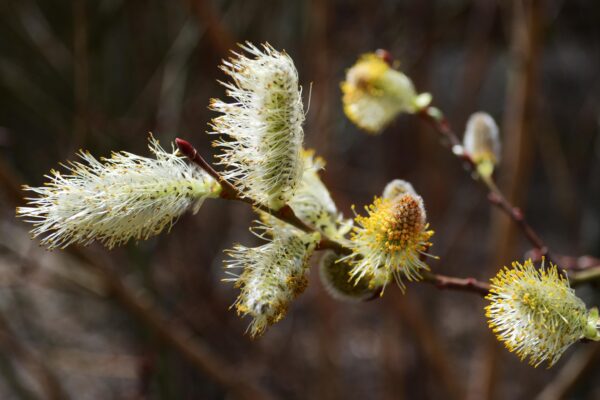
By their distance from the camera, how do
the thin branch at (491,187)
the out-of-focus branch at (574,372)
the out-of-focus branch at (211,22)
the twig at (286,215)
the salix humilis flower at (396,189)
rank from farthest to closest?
the out-of-focus branch at (211,22)
the out-of-focus branch at (574,372)
the thin branch at (491,187)
the salix humilis flower at (396,189)
the twig at (286,215)

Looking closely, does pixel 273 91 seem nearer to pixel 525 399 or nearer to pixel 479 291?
pixel 479 291

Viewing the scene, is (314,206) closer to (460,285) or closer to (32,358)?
(460,285)

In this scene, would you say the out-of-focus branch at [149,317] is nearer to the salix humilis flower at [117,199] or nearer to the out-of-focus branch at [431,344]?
the out-of-focus branch at [431,344]

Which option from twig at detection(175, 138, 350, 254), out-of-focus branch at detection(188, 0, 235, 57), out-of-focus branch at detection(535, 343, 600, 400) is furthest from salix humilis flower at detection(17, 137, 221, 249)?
out-of-focus branch at detection(535, 343, 600, 400)

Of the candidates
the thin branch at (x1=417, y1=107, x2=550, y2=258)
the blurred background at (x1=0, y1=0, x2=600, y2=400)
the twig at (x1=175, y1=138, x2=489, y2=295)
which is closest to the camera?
the twig at (x1=175, y1=138, x2=489, y2=295)

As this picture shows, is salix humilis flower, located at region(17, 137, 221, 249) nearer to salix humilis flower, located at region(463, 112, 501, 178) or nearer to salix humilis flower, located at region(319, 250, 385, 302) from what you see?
salix humilis flower, located at region(319, 250, 385, 302)

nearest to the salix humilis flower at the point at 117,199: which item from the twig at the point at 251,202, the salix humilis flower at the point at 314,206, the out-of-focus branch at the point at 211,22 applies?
the twig at the point at 251,202

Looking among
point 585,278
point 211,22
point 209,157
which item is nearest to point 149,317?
point 211,22

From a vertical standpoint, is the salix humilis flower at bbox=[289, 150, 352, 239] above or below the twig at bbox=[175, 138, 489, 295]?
above
